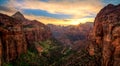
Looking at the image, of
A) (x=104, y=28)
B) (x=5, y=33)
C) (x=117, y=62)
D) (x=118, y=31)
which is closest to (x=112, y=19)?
(x=104, y=28)

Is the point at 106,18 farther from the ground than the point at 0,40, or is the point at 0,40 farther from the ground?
the point at 106,18

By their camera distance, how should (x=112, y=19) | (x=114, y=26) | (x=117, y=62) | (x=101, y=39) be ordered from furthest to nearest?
(x=101, y=39)
(x=112, y=19)
(x=114, y=26)
(x=117, y=62)

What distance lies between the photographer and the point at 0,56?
186 metres

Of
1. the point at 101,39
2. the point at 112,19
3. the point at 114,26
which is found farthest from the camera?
the point at 101,39

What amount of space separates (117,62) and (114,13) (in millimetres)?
49933

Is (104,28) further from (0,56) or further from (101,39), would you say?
(0,56)

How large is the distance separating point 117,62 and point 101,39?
44178 millimetres

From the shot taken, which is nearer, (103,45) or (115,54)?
(115,54)

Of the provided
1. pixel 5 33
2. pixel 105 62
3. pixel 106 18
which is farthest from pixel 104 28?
pixel 5 33

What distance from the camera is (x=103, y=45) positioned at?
188375mm

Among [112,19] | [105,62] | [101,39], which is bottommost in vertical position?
[105,62]

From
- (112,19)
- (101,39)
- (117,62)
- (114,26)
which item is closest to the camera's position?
(117,62)

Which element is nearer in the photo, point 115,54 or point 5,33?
point 115,54

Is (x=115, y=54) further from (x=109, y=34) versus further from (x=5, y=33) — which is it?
(x=5, y=33)
